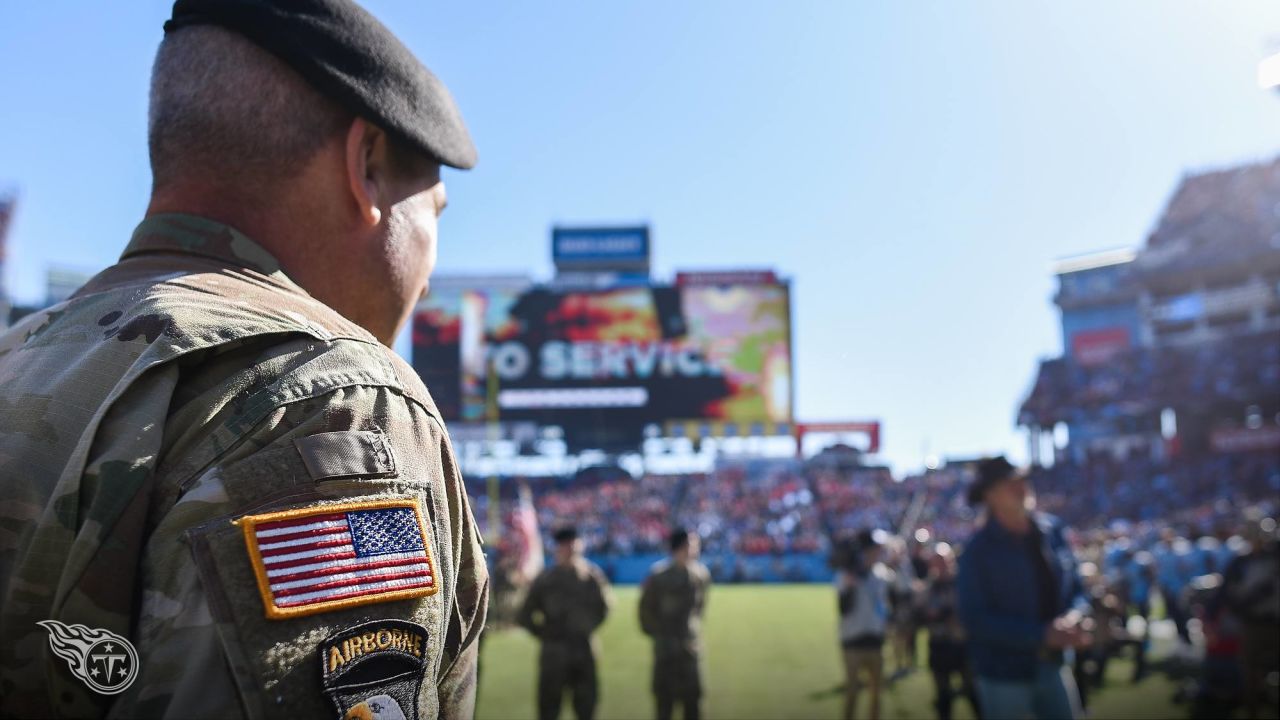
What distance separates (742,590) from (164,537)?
31.1 metres

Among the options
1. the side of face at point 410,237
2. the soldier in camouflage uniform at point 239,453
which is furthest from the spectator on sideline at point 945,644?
the soldier in camouflage uniform at point 239,453

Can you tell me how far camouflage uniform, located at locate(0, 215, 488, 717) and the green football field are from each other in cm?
712

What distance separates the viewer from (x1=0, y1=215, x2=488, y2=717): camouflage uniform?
0.86m

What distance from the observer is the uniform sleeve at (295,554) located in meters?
0.85

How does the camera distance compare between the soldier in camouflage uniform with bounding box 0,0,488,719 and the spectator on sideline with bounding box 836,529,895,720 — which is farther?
the spectator on sideline with bounding box 836,529,895,720

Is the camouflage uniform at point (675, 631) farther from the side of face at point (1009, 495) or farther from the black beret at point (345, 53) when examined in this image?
the black beret at point (345, 53)

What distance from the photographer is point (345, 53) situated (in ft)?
4.25

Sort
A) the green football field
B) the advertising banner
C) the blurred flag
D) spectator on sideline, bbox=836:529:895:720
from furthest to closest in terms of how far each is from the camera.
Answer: the advertising banner → the blurred flag → the green football field → spectator on sideline, bbox=836:529:895:720

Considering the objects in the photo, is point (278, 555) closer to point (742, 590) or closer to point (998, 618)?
point (998, 618)

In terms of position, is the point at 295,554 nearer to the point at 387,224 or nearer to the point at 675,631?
the point at 387,224

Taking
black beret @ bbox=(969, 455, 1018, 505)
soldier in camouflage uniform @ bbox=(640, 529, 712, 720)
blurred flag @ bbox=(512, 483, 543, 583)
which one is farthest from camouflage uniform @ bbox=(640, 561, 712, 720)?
blurred flag @ bbox=(512, 483, 543, 583)

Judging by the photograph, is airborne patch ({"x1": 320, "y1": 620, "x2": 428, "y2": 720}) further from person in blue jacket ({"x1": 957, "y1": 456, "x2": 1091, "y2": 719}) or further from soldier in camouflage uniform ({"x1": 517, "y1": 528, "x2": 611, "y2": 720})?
soldier in camouflage uniform ({"x1": 517, "y1": 528, "x2": 611, "y2": 720})

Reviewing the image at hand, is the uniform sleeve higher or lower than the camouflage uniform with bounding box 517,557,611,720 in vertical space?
higher

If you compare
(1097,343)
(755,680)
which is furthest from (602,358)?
(1097,343)
